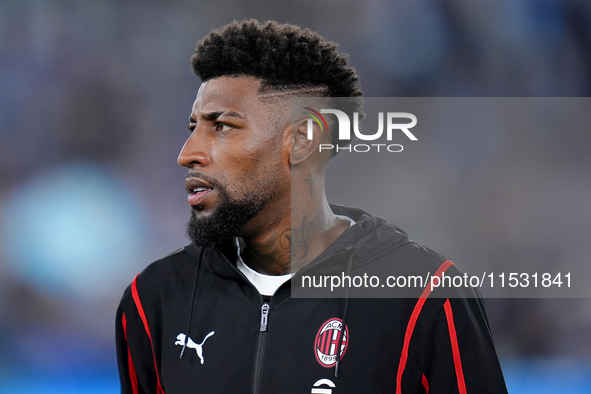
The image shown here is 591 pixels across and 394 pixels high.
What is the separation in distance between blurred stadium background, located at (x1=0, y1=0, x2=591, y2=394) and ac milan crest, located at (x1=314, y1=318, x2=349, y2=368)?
1995 mm

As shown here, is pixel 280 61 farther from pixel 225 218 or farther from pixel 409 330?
pixel 409 330

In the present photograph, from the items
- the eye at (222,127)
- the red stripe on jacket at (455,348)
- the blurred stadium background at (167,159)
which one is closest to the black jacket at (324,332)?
the red stripe on jacket at (455,348)

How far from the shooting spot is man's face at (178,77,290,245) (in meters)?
1.30

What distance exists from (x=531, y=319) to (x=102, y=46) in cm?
278

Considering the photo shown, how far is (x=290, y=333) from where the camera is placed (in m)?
1.24

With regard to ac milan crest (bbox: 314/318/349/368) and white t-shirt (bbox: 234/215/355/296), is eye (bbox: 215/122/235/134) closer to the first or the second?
white t-shirt (bbox: 234/215/355/296)

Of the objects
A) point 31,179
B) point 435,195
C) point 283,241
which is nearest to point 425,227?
point 435,195

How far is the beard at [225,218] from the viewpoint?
51.1 inches

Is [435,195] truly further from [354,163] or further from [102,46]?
[102,46]

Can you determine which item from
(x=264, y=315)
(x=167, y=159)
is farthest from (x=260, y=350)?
(x=167, y=159)

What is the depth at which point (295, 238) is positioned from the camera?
136 centimetres

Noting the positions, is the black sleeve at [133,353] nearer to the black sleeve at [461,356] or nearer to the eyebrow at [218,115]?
the eyebrow at [218,115]

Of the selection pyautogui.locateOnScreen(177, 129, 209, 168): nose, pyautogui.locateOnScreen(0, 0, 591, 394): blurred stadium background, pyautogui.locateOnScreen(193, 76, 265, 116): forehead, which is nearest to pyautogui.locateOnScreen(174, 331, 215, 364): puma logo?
pyautogui.locateOnScreen(177, 129, 209, 168): nose

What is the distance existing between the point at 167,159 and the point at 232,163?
8.63 ft
